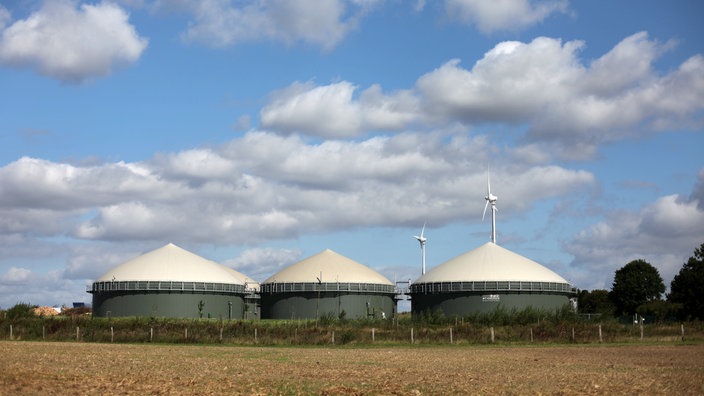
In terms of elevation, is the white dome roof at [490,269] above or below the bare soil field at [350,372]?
above

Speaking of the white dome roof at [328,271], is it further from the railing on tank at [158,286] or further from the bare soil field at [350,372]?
the bare soil field at [350,372]

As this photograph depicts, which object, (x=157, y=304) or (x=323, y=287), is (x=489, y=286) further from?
(x=157, y=304)

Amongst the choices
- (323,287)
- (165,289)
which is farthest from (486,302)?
(165,289)

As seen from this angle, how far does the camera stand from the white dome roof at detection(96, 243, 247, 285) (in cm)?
11138

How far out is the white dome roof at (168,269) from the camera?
111 metres

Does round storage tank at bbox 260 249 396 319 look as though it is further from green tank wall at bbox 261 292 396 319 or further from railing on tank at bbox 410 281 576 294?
railing on tank at bbox 410 281 576 294

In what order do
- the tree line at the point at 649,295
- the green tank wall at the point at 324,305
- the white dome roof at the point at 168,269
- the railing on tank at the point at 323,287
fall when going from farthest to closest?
the tree line at the point at 649,295 < the railing on tank at the point at 323,287 < the green tank wall at the point at 324,305 < the white dome roof at the point at 168,269

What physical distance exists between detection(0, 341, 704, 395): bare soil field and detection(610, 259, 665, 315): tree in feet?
325

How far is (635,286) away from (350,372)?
123422 millimetres

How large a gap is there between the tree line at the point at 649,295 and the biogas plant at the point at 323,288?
2322 cm

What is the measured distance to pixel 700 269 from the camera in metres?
132

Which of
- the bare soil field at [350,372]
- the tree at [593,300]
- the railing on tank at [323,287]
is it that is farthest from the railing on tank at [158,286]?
the tree at [593,300]

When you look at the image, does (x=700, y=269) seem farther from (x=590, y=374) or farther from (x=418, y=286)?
(x=590, y=374)

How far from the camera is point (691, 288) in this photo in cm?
13062
